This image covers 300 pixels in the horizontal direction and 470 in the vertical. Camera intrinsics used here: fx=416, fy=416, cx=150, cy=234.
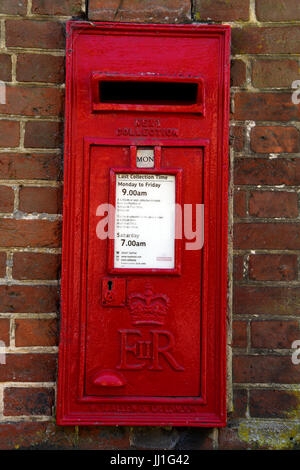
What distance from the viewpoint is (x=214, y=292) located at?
1249mm

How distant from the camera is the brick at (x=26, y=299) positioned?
1.31 meters

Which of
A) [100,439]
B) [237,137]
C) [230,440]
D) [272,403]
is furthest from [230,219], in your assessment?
[100,439]

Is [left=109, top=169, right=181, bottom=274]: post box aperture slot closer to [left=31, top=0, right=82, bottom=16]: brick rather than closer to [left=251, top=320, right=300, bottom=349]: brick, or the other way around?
[left=251, top=320, right=300, bottom=349]: brick

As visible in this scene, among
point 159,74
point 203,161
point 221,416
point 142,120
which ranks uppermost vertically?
point 159,74

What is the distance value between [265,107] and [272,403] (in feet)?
3.09

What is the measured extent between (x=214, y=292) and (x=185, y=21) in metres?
0.86

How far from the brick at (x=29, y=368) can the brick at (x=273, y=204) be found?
2.61 ft

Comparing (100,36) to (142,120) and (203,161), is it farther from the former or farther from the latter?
(203,161)

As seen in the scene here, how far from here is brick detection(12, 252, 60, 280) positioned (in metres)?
1.31

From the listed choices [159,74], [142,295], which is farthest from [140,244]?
[159,74]

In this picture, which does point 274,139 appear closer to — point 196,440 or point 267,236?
point 267,236

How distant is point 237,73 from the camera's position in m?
1.34
